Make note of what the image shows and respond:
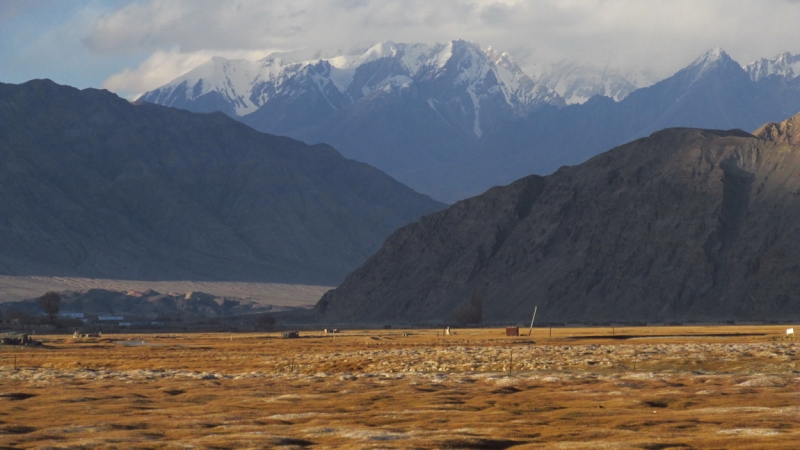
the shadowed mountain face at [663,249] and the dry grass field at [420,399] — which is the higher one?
the shadowed mountain face at [663,249]

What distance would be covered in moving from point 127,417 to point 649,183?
155589mm

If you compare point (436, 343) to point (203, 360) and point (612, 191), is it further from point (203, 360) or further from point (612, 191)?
point (612, 191)

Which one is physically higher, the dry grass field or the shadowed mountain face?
the shadowed mountain face

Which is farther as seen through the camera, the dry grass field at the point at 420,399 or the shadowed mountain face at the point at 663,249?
the shadowed mountain face at the point at 663,249

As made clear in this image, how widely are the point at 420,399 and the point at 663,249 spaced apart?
13476cm

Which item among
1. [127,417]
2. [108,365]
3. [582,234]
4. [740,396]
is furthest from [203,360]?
[582,234]

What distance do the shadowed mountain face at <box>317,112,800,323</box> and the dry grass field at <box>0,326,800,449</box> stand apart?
90357mm

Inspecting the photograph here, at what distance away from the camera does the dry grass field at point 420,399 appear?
36281mm

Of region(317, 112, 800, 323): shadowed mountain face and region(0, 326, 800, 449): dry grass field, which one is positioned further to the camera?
region(317, 112, 800, 323): shadowed mountain face

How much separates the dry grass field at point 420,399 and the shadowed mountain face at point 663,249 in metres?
90.4

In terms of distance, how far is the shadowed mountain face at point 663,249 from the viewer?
547 ft

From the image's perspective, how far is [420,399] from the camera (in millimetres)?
50094

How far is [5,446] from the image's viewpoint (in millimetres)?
35594

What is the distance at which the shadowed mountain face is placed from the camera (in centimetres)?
16662
